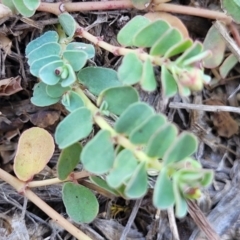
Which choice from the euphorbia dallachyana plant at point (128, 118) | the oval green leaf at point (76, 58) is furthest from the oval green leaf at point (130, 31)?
the oval green leaf at point (76, 58)

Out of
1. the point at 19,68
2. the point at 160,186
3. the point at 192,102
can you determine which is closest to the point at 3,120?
the point at 19,68

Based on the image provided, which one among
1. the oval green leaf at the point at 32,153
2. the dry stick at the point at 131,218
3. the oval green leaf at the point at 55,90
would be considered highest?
the oval green leaf at the point at 55,90

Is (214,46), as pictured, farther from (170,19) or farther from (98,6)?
(98,6)

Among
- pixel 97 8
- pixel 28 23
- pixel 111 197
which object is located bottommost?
pixel 111 197

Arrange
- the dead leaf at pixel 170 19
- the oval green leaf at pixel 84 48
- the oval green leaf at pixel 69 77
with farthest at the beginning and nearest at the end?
the dead leaf at pixel 170 19, the oval green leaf at pixel 84 48, the oval green leaf at pixel 69 77

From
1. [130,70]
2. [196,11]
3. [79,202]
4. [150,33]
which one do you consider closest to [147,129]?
[130,70]

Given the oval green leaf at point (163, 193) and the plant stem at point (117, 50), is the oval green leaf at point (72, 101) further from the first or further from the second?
the oval green leaf at point (163, 193)

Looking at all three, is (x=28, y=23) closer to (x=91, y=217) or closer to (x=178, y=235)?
(x=91, y=217)

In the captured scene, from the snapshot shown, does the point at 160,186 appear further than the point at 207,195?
No
